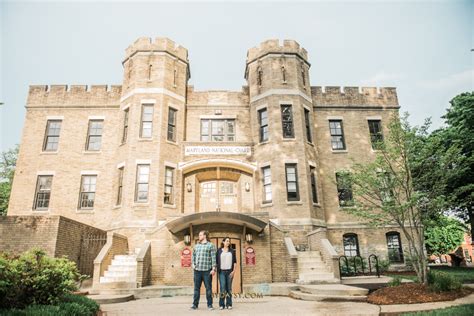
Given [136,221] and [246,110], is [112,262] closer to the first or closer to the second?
[136,221]

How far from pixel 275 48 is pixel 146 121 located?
890 centimetres

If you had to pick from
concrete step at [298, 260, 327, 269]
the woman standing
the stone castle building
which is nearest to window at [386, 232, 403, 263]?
the stone castle building

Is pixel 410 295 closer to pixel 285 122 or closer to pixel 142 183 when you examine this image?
pixel 285 122

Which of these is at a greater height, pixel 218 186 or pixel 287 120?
pixel 287 120

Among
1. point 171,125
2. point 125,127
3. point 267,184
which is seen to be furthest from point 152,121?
point 267,184

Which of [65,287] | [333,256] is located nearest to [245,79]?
[333,256]

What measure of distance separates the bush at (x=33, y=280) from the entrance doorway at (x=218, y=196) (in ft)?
34.2

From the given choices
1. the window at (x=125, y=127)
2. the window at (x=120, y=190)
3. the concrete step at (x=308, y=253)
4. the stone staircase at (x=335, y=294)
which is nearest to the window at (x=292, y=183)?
the concrete step at (x=308, y=253)

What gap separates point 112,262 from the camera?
1294 cm

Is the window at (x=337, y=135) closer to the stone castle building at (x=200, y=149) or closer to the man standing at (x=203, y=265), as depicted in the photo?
the stone castle building at (x=200, y=149)

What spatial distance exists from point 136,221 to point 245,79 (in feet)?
39.7

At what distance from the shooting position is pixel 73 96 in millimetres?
18953

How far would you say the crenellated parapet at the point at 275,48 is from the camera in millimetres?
18562

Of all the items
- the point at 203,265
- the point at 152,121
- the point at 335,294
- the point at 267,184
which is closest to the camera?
the point at 203,265
